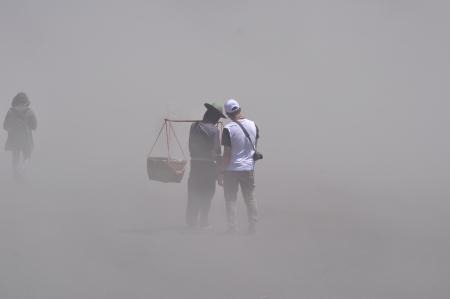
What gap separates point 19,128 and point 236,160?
5.68 m

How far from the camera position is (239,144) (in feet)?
23.2

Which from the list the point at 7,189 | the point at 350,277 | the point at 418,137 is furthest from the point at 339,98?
the point at 350,277

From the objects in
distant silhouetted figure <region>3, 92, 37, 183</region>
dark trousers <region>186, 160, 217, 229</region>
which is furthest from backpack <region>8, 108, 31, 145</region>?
dark trousers <region>186, 160, 217, 229</region>

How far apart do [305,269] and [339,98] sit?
4671cm

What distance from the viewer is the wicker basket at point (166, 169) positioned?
753 cm

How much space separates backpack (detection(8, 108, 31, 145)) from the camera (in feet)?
35.8

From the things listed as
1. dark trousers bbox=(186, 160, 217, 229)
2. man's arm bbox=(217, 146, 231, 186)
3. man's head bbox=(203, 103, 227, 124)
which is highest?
man's head bbox=(203, 103, 227, 124)

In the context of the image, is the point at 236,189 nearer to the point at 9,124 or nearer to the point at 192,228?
the point at 192,228

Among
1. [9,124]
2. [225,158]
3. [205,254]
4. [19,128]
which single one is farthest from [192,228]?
[9,124]

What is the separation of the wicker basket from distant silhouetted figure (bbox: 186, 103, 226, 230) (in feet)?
0.72

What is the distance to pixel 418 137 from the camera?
38.8 m

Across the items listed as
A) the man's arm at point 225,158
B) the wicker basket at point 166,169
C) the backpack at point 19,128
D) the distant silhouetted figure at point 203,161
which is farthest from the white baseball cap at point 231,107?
the backpack at point 19,128

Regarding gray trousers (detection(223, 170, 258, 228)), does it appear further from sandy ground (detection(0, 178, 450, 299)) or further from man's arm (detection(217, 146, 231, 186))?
sandy ground (detection(0, 178, 450, 299))

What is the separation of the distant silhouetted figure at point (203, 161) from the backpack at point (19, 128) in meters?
4.94
